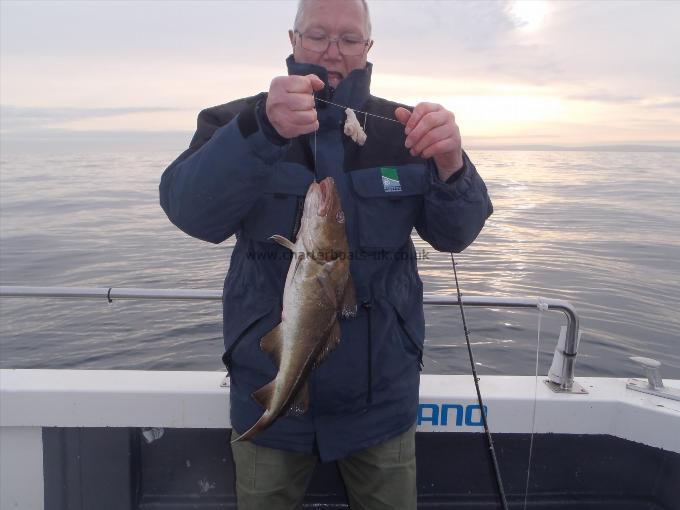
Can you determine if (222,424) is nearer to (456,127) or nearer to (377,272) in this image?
(377,272)

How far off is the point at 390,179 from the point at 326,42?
2.33 feet

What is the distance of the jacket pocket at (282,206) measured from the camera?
2381mm

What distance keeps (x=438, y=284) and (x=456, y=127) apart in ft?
27.9

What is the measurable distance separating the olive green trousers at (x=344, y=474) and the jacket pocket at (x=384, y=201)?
0.94 m

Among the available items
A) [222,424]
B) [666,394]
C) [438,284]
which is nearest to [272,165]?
[222,424]

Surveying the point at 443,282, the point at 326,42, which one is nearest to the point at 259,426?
the point at 326,42

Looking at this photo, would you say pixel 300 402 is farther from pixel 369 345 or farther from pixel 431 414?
pixel 431 414

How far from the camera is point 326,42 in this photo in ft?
8.16

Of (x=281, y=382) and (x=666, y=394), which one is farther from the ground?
(x=281, y=382)

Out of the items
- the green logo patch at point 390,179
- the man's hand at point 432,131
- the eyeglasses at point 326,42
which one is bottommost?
the green logo patch at point 390,179

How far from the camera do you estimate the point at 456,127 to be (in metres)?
2.17

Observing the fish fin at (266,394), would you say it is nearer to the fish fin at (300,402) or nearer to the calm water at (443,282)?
the fish fin at (300,402)

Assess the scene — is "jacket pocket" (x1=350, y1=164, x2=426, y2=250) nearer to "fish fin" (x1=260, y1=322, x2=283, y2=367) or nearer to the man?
the man

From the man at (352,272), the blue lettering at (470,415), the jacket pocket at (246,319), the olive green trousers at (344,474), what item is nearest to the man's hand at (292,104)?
the man at (352,272)
